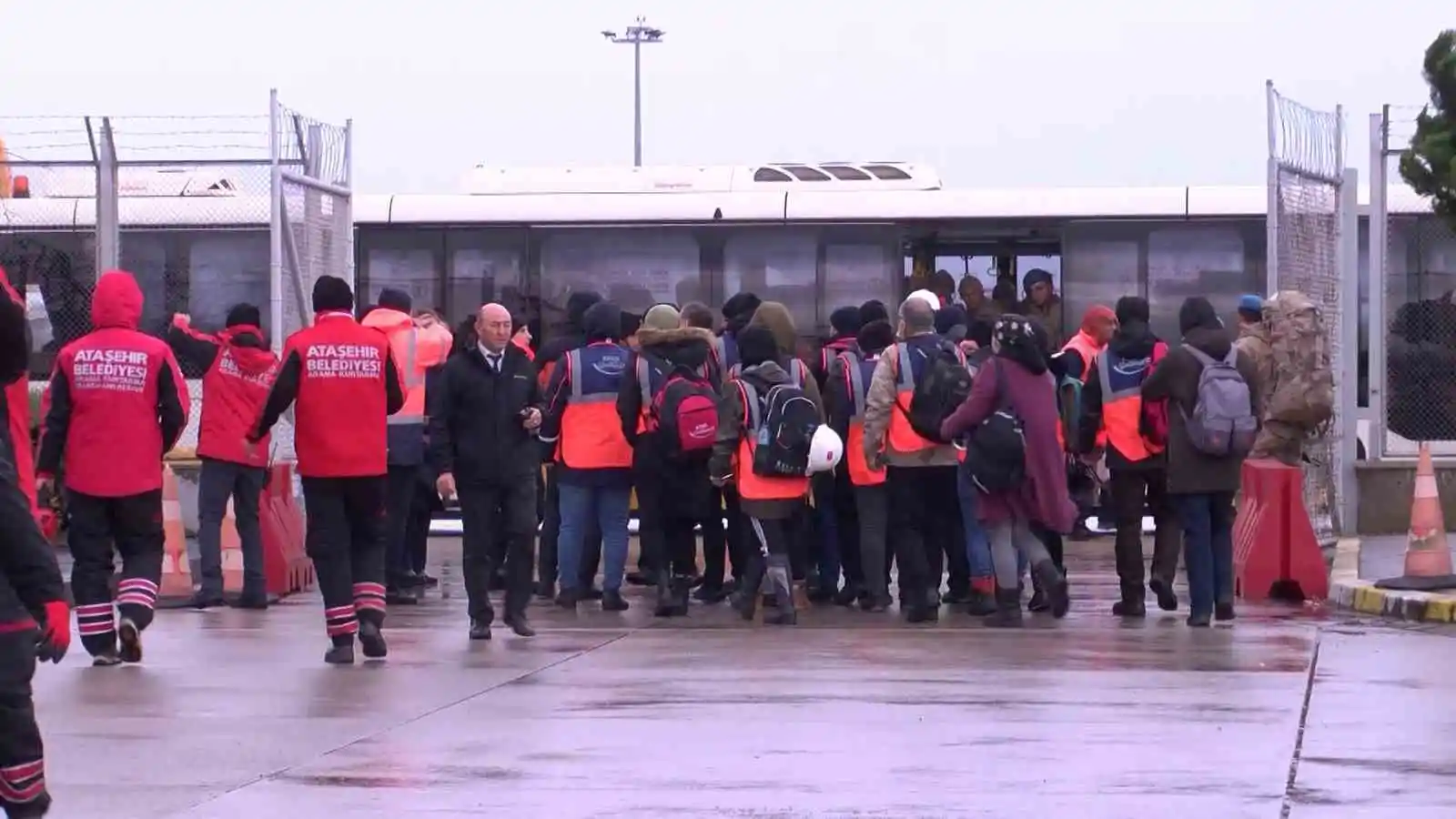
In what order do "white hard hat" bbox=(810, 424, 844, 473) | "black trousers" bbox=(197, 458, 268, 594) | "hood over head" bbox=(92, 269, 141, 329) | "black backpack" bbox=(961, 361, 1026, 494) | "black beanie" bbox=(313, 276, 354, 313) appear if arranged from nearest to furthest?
"hood over head" bbox=(92, 269, 141, 329), "black beanie" bbox=(313, 276, 354, 313), "black backpack" bbox=(961, 361, 1026, 494), "white hard hat" bbox=(810, 424, 844, 473), "black trousers" bbox=(197, 458, 268, 594)

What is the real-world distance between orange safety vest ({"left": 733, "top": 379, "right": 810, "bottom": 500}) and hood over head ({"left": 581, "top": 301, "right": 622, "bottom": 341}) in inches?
41.1

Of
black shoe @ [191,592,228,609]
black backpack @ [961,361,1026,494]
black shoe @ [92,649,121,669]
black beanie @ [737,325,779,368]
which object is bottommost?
black shoe @ [191,592,228,609]

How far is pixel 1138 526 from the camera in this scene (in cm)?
1387

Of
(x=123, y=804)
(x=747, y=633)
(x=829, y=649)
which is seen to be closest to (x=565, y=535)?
(x=747, y=633)

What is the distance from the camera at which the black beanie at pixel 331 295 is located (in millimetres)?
11898

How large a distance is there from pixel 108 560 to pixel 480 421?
80.7 inches

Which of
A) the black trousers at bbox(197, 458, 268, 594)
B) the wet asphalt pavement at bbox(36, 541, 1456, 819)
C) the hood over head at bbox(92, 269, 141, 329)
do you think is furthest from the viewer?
the black trousers at bbox(197, 458, 268, 594)

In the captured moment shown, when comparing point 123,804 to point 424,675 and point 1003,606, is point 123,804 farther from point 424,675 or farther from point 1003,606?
point 1003,606

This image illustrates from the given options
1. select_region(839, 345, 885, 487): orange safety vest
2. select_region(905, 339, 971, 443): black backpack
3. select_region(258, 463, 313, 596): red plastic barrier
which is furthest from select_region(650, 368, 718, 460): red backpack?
select_region(258, 463, 313, 596): red plastic barrier

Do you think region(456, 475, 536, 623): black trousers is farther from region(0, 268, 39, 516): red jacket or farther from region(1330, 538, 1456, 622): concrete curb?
region(0, 268, 39, 516): red jacket

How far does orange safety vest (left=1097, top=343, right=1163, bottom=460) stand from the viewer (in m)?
13.7

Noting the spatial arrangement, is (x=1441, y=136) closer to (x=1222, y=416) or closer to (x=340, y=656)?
(x=1222, y=416)

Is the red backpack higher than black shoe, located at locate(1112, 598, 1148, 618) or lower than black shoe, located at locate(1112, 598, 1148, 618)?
higher

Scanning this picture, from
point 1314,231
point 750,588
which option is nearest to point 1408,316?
point 1314,231
